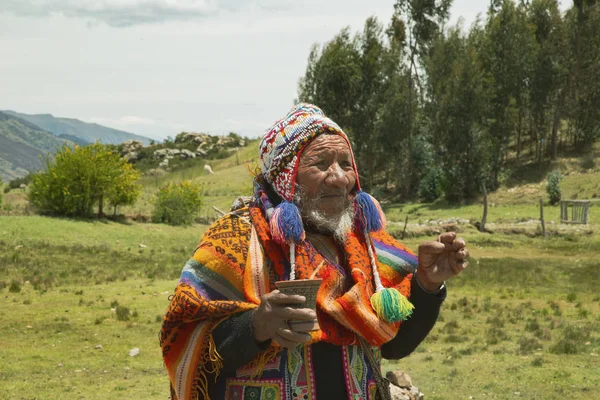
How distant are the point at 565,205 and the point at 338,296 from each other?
91.2 ft

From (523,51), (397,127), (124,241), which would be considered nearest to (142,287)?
(124,241)

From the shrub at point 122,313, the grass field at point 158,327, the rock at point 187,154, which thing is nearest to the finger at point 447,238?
the grass field at point 158,327

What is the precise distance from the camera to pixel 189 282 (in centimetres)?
262

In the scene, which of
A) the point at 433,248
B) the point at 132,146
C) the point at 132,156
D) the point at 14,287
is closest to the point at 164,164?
the point at 132,156

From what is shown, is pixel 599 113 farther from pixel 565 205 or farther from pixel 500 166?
pixel 565 205

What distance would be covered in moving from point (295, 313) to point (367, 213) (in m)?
0.79

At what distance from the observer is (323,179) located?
2777mm

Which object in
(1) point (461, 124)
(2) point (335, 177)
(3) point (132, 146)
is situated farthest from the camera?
(3) point (132, 146)

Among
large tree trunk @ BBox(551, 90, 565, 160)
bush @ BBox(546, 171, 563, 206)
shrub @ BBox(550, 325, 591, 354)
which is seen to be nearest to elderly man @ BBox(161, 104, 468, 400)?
shrub @ BBox(550, 325, 591, 354)

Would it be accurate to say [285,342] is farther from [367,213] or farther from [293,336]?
[367,213]

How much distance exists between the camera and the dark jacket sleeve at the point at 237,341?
8.11 ft

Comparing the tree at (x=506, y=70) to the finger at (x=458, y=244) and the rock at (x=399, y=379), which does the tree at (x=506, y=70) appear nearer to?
the rock at (x=399, y=379)

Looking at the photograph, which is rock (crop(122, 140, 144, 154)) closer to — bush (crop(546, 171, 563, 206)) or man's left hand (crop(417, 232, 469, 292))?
bush (crop(546, 171, 563, 206))

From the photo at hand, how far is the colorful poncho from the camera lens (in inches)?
102
